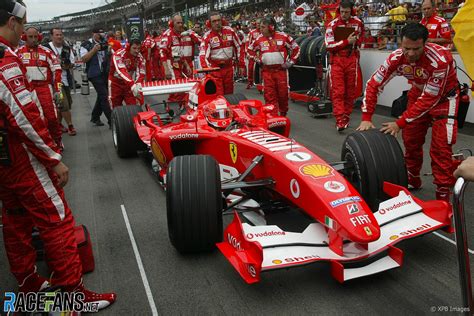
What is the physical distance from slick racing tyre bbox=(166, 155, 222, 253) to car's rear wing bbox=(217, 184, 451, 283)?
0.27 metres

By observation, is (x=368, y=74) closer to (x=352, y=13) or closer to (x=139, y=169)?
(x=352, y=13)

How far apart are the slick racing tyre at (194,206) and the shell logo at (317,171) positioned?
70cm

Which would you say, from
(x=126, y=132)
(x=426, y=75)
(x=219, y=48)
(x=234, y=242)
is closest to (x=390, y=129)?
(x=426, y=75)

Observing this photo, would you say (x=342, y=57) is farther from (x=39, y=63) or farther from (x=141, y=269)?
(x=141, y=269)

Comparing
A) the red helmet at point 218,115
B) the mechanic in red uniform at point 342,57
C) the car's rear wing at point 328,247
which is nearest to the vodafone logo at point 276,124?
the red helmet at point 218,115

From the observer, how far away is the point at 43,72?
21.6 ft

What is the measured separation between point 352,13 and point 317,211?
5892 millimetres

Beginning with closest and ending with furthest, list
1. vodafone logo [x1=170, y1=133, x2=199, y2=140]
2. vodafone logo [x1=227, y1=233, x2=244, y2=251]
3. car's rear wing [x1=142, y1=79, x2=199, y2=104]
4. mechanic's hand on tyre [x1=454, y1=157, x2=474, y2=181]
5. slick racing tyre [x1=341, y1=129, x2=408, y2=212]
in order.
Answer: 1. mechanic's hand on tyre [x1=454, y1=157, x2=474, y2=181]
2. vodafone logo [x1=227, y1=233, x2=244, y2=251]
3. slick racing tyre [x1=341, y1=129, x2=408, y2=212]
4. vodafone logo [x1=170, y1=133, x2=199, y2=140]
5. car's rear wing [x1=142, y1=79, x2=199, y2=104]

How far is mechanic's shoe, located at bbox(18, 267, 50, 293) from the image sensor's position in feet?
10.5

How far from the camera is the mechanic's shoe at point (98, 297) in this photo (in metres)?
3.10

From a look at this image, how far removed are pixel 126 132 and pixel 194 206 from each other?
367 cm

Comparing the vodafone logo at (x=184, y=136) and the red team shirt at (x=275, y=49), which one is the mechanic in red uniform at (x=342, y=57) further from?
the vodafone logo at (x=184, y=136)

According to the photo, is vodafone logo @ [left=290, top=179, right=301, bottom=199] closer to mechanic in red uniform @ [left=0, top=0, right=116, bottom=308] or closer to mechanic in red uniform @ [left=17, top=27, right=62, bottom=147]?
mechanic in red uniform @ [left=0, top=0, right=116, bottom=308]

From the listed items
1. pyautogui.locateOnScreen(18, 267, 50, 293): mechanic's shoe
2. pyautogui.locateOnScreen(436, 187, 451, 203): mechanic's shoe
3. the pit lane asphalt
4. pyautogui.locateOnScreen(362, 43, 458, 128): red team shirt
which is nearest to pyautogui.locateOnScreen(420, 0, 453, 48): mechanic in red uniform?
pyautogui.locateOnScreen(362, 43, 458, 128): red team shirt
